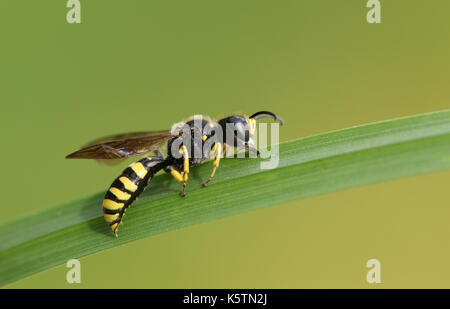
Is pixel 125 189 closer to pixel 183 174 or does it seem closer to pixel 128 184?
pixel 128 184

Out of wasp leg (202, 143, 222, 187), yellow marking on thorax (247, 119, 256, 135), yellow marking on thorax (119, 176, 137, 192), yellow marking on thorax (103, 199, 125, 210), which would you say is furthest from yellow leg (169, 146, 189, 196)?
yellow marking on thorax (247, 119, 256, 135)

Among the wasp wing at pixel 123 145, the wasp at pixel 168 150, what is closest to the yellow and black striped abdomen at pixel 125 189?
the wasp at pixel 168 150

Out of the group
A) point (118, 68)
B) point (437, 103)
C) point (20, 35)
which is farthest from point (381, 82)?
point (20, 35)

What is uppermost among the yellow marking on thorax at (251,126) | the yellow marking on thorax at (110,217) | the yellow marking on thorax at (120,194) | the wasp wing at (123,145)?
the yellow marking on thorax at (251,126)

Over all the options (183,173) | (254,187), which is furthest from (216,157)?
(254,187)

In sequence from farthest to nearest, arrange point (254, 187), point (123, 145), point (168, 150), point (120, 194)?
point (168, 150) → point (123, 145) → point (120, 194) → point (254, 187)

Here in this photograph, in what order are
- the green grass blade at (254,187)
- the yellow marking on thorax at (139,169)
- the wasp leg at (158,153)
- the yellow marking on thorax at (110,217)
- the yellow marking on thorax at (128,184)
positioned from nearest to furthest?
1. the green grass blade at (254,187)
2. the yellow marking on thorax at (110,217)
3. the yellow marking on thorax at (128,184)
4. the yellow marking on thorax at (139,169)
5. the wasp leg at (158,153)

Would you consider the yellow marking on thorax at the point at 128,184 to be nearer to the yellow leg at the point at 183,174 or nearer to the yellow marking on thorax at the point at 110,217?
the yellow marking on thorax at the point at 110,217
